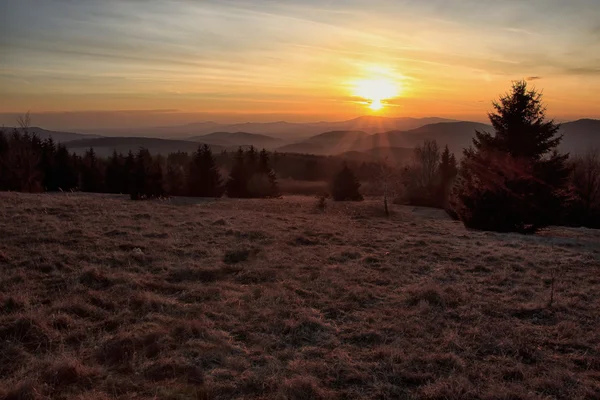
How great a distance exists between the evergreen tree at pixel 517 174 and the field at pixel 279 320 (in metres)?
7.84

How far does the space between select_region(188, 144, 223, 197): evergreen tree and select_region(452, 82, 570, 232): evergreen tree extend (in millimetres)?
35256

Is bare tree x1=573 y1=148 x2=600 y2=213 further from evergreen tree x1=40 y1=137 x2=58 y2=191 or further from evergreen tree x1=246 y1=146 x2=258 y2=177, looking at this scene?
evergreen tree x1=40 y1=137 x2=58 y2=191

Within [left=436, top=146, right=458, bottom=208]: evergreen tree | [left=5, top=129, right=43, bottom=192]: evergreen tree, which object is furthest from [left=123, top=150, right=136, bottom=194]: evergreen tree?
[left=436, top=146, right=458, bottom=208]: evergreen tree

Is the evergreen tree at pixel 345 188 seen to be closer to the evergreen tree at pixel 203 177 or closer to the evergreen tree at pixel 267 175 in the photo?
the evergreen tree at pixel 267 175

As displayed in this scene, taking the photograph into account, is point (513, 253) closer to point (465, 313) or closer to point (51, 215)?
point (465, 313)

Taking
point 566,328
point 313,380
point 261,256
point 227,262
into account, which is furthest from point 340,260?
point 313,380

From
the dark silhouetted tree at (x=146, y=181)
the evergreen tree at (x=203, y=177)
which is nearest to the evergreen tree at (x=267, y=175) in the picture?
the evergreen tree at (x=203, y=177)

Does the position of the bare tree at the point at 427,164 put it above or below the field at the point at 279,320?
above

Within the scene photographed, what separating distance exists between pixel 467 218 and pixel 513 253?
348 inches

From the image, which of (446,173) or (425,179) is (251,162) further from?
(446,173)

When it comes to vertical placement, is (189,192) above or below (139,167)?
below

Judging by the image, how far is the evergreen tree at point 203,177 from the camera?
49.2 metres

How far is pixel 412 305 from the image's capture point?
7.64 metres

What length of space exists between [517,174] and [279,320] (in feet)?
58.1
